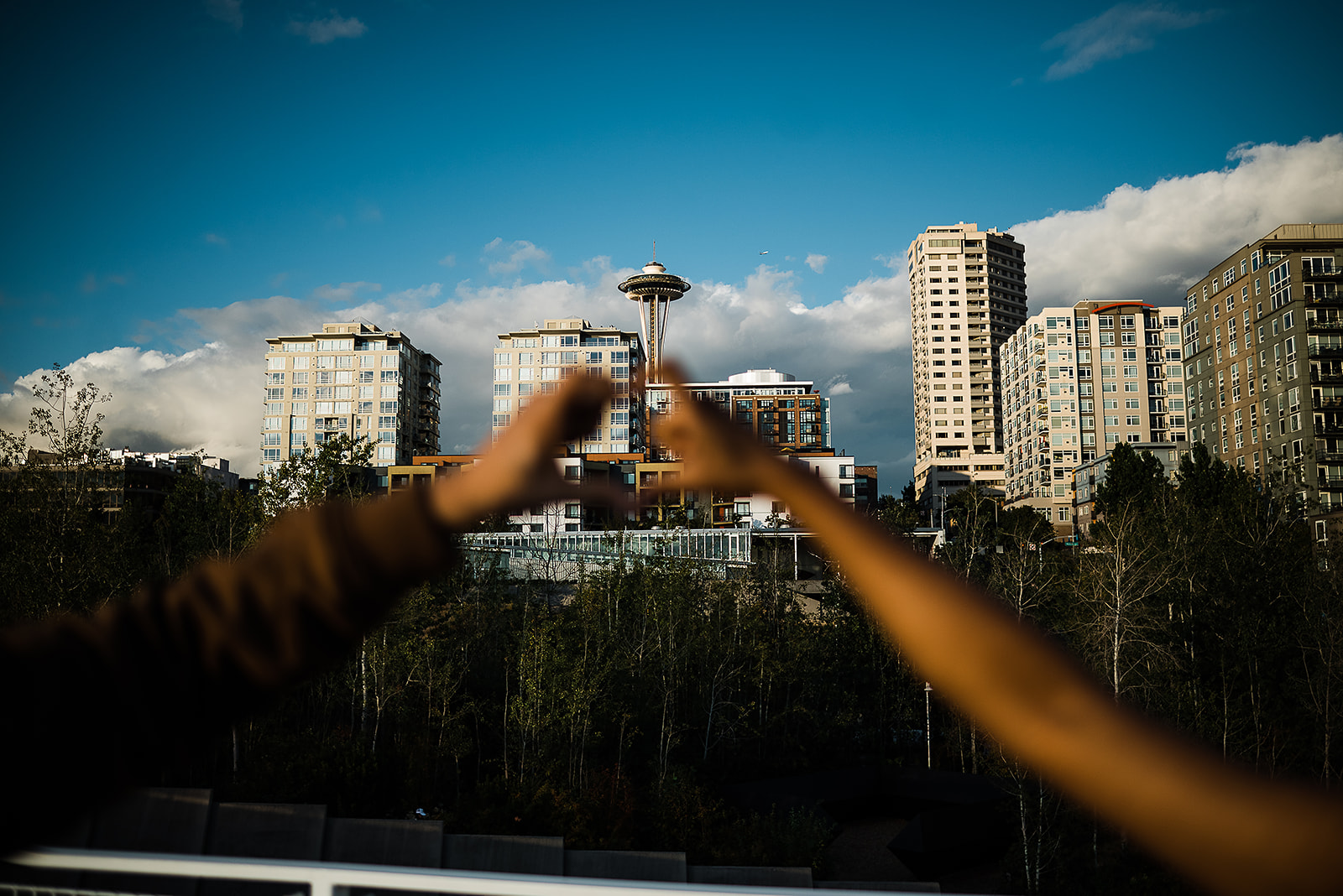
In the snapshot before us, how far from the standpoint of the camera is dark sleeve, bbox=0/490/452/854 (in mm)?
724

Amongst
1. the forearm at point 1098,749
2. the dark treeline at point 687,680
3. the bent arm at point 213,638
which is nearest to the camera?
the forearm at point 1098,749

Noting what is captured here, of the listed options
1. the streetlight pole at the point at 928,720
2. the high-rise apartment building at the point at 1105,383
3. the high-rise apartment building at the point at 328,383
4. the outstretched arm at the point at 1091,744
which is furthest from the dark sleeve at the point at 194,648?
the high-rise apartment building at the point at 328,383

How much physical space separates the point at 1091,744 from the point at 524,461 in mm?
585

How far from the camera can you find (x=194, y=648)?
781 millimetres

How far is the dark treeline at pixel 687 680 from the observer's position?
566 inches

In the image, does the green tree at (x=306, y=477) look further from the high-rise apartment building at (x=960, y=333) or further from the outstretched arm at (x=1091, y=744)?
the high-rise apartment building at (x=960, y=333)

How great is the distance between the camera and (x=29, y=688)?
2.34 ft

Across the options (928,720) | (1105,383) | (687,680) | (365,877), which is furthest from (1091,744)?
(1105,383)

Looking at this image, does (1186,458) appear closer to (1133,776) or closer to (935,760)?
(935,760)

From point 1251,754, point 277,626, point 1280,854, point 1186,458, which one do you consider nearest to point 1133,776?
point 1280,854

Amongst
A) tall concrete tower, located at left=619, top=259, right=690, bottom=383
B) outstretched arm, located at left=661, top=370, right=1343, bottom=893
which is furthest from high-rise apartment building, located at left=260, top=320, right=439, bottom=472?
outstretched arm, located at left=661, top=370, right=1343, bottom=893

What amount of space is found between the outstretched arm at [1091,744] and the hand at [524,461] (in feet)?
0.87

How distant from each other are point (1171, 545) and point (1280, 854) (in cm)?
2804

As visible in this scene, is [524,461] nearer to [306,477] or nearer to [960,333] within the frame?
[306,477]
